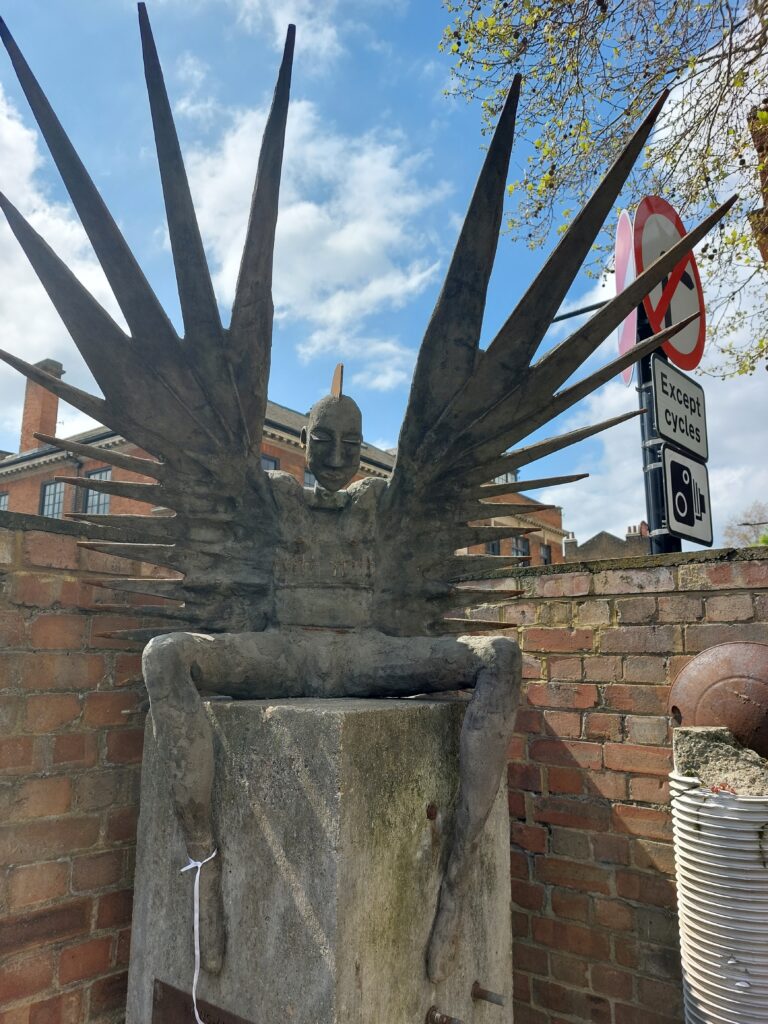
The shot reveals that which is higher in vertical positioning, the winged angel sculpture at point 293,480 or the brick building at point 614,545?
the brick building at point 614,545

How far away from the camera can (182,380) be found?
1.89 m

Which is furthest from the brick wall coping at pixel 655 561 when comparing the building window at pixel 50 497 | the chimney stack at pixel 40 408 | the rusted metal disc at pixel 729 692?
the building window at pixel 50 497

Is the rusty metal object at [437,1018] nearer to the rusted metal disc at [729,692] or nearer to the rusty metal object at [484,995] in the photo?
the rusty metal object at [484,995]

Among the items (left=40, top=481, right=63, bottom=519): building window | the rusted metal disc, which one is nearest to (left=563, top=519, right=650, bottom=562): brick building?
(left=40, top=481, right=63, bottom=519): building window

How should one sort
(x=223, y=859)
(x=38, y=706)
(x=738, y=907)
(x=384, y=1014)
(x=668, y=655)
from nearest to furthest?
(x=384, y=1014), (x=223, y=859), (x=738, y=907), (x=38, y=706), (x=668, y=655)

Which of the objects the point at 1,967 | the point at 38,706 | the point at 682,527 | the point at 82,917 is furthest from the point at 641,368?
the point at 1,967

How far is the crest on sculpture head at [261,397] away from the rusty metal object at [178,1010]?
36.8 inches

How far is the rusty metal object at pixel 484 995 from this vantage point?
6.43ft

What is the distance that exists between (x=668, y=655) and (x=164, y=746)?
1.90 m

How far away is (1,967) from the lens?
6.85ft

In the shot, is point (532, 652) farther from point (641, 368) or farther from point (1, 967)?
point (1, 967)

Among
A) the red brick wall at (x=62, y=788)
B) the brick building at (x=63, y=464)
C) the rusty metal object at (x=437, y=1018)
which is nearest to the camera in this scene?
the rusty metal object at (x=437, y=1018)

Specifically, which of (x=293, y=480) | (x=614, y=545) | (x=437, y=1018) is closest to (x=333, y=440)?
(x=293, y=480)

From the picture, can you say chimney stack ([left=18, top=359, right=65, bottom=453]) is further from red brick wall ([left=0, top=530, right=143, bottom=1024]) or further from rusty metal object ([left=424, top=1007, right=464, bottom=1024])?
rusty metal object ([left=424, top=1007, right=464, bottom=1024])
